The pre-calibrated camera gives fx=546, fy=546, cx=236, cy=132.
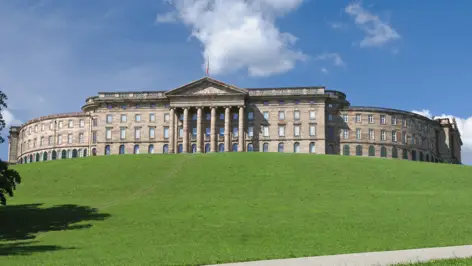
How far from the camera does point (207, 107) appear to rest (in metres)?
117

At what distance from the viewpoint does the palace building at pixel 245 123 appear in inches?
4596

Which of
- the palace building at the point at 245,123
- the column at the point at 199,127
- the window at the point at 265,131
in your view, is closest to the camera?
the column at the point at 199,127

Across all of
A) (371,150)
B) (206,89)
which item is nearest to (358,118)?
(371,150)

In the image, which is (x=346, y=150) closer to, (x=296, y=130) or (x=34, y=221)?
(x=296, y=130)

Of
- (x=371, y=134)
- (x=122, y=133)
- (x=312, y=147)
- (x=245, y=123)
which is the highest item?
(x=245, y=123)

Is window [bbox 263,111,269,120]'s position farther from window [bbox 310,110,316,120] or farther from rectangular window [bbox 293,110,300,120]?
window [bbox 310,110,316,120]

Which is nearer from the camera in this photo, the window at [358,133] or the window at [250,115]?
the window at [250,115]

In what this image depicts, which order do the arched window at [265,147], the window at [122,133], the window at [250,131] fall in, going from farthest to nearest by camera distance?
the window at [122,133]
the window at [250,131]
the arched window at [265,147]

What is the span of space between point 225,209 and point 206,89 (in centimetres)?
7109

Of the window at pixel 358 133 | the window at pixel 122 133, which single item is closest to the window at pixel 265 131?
the window at pixel 358 133

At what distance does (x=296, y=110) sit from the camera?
11862 centimetres

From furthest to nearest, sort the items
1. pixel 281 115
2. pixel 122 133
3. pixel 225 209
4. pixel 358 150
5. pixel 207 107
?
pixel 122 133, pixel 358 150, pixel 281 115, pixel 207 107, pixel 225 209

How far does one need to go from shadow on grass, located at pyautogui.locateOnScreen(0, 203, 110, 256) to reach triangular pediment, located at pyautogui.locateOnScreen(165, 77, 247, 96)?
6502cm

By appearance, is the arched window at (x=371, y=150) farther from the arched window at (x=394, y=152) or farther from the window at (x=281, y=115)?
the window at (x=281, y=115)
